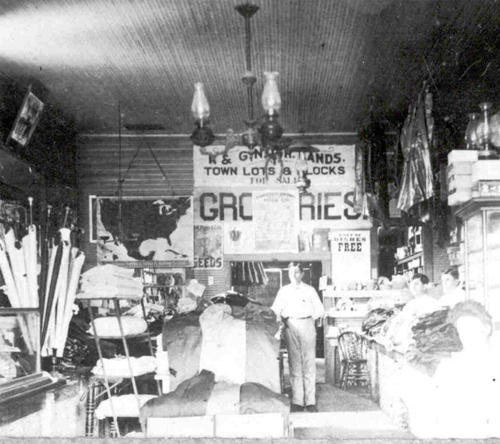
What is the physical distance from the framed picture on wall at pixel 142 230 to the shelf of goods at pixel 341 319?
2748 millimetres

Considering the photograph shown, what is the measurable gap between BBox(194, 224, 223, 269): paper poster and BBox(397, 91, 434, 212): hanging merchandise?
15.3 ft

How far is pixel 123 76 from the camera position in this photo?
846 cm

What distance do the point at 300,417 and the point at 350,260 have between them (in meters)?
4.48

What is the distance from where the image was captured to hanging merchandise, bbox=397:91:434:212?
6.58 m

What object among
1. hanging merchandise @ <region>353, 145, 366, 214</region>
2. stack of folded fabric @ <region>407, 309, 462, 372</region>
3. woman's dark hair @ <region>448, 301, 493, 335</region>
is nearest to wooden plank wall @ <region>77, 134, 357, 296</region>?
hanging merchandise @ <region>353, 145, 366, 214</region>

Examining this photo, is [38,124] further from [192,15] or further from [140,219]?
[192,15]

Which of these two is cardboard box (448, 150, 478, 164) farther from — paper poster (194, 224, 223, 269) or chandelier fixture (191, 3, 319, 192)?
paper poster (194, 224, 223, 269)

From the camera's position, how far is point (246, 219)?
11648 mm

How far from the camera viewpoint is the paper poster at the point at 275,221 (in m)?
11.5

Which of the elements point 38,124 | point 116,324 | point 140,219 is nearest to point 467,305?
point 116,324

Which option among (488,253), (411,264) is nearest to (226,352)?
(488,253)

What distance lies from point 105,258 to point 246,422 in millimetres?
7779

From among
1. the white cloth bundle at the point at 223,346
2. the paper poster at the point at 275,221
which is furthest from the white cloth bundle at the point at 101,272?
the paper poster at the point at 275,221

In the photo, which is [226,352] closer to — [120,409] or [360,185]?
[120,409]
